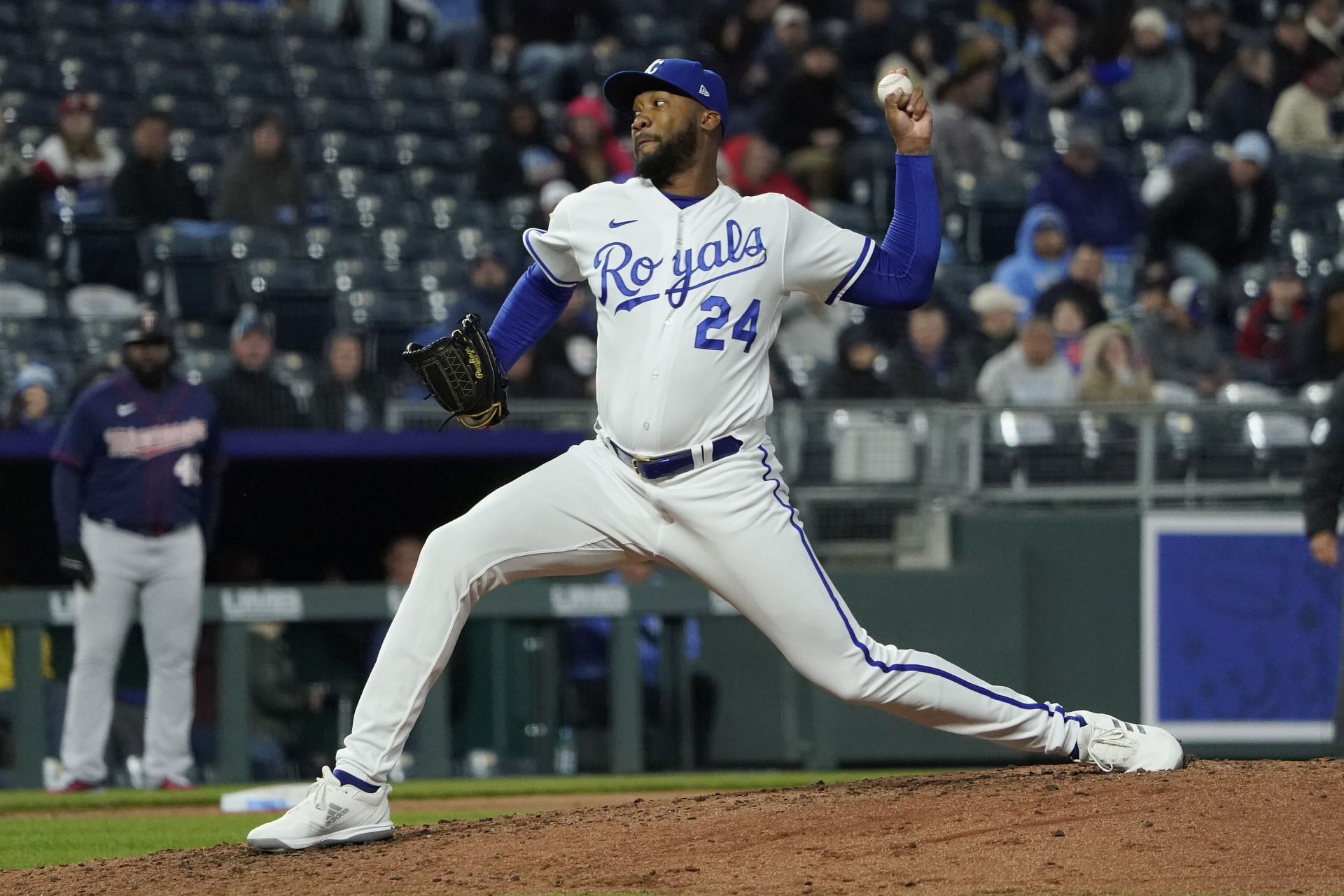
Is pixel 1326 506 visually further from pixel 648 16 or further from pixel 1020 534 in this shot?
pixel 648 16

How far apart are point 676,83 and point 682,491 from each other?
99cm

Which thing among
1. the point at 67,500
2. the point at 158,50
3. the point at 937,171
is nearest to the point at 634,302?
the point at 67,500

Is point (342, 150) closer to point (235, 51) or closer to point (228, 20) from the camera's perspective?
point (235, 51)

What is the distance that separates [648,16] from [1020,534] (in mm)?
6659

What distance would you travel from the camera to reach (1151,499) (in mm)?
10008

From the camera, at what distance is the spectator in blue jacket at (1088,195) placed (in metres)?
12.7

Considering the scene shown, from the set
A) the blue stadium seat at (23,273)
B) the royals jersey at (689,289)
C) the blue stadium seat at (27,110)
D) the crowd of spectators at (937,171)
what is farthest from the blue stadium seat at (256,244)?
the royals jersey at (689,289)

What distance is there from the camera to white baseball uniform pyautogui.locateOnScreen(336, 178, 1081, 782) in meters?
4.70

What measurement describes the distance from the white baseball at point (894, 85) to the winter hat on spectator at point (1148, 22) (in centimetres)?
1063

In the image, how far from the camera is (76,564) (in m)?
8.33

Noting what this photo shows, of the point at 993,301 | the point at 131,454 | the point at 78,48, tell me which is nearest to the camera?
the point at 131,454

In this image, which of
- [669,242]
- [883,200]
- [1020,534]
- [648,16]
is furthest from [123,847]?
[648,16]

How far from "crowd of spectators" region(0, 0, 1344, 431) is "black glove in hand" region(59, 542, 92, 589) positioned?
1.12 m

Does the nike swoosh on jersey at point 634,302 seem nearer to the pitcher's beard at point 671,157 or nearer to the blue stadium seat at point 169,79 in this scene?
the pitcher's beard at point 671,157
